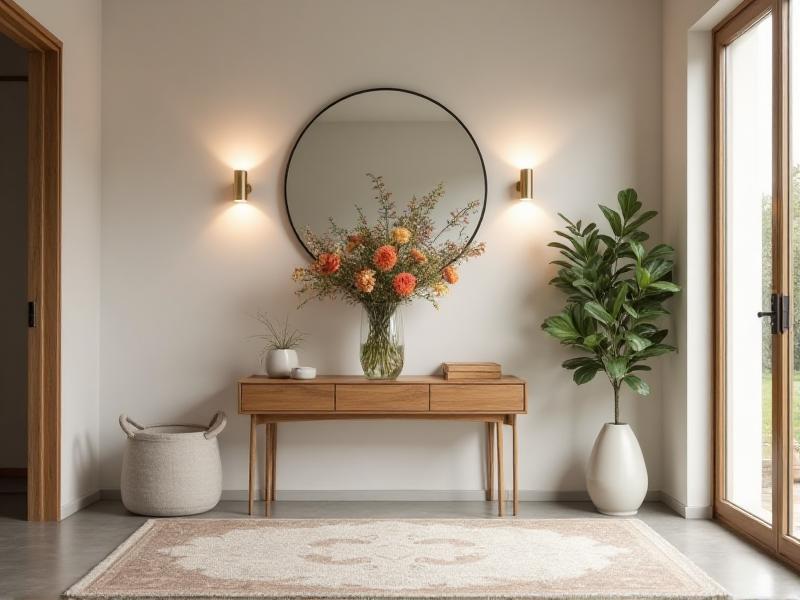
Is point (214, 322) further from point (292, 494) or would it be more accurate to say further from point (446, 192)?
point (446, 192)

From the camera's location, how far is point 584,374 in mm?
4262

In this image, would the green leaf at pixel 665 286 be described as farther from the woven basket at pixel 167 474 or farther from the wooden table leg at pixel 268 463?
the woven basket at pixel 167 474

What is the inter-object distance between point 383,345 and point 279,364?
1.74 ft

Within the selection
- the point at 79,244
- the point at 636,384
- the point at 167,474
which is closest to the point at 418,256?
the point at 636,384

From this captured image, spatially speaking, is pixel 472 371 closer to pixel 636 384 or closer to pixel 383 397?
pixel 383 397

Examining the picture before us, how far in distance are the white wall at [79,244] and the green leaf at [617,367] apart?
105 inches

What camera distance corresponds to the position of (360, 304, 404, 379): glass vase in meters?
4.28

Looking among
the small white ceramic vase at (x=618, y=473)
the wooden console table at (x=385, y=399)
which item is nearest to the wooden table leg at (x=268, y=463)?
the wooden console table at (x=385, y=399)

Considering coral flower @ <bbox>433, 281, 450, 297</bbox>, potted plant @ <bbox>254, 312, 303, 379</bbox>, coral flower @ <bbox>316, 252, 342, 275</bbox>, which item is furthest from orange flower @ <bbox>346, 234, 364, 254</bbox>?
potted plant @ <bbox>254, 312, 303, 379</bbox>

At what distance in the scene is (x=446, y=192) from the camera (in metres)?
4.61

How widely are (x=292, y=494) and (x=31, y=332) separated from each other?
5.09 ft

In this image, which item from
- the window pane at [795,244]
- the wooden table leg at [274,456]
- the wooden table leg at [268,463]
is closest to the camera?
the window pane at [795,244]

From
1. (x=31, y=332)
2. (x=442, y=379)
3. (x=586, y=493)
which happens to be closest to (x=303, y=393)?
(x=442, y=379)

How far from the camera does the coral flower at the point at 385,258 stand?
411 centimetres
